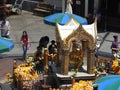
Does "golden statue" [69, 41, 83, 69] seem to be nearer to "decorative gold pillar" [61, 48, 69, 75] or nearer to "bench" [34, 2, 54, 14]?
"decorative gold pillar" [61, 48, 69, 75]

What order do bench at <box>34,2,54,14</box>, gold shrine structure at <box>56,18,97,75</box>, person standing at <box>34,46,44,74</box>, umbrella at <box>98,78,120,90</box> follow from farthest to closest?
1. bench at <box>34,2,54,14</box>
2. person standing at <box>34,46,44,74</box>
3. gold shrine structure at <box>56,18,97,75</box>
4. umbrella at <box>98,78,120,90</box>

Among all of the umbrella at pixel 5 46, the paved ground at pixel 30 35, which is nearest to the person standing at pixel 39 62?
the paved ground at pixel 30 35

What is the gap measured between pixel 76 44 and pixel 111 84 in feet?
11.1

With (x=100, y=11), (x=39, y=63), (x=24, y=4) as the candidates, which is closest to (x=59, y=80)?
(x=39, y=63)

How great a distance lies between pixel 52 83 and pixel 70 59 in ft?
3.22

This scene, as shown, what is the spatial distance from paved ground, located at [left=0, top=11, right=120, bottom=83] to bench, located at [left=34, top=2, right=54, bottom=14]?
61 centimetres

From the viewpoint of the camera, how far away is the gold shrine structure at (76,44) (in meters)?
11.9

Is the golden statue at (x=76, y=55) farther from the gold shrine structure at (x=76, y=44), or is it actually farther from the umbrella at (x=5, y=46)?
the umbrella at (x=5, y=46)

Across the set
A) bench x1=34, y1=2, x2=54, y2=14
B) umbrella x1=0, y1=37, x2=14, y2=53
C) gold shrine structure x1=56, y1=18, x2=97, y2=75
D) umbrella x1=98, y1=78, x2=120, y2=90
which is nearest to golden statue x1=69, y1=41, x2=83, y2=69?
gold shrine structure x1=56, y1=18, x2=97, y2=75

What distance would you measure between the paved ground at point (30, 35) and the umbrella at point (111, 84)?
5677 mm

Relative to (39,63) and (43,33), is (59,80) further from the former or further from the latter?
(43,33)

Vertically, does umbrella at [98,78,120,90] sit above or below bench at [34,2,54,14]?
above

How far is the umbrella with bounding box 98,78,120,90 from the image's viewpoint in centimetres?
916

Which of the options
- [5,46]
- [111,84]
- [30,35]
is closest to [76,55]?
[5,46]
